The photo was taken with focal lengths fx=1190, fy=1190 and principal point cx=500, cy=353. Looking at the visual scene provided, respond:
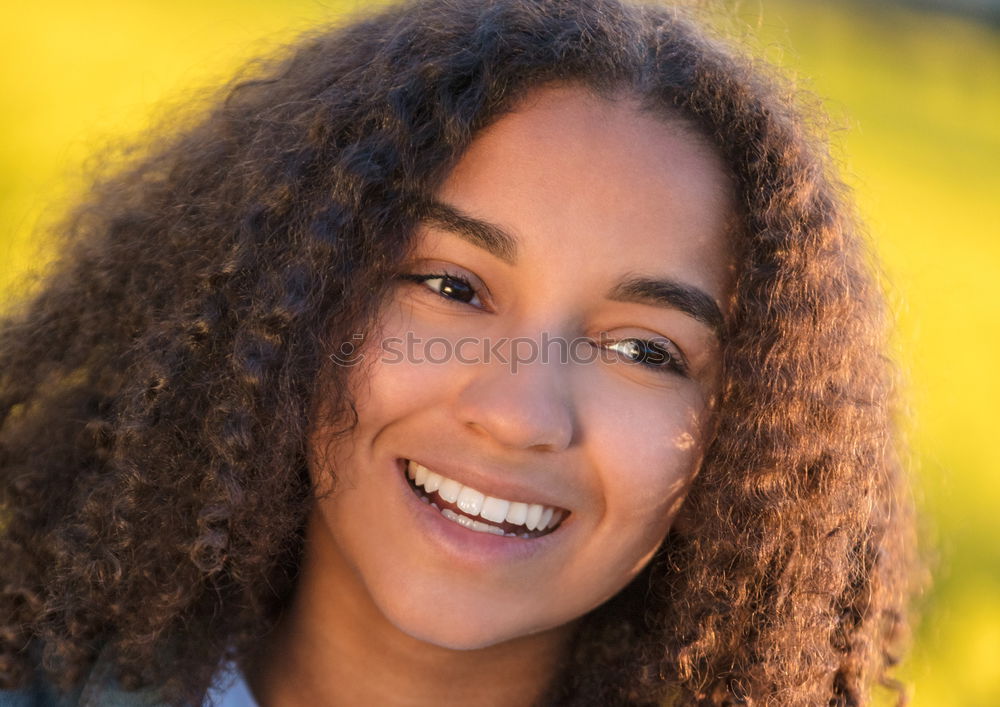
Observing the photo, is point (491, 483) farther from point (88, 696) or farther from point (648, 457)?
point (88, 696)

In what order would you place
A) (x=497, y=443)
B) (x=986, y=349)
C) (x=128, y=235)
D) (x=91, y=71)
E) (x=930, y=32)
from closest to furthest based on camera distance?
(x=497, y=443) < (x=128, y=235) < (x=91, y=71) < (x=986, y=349) < (x=930, y=32)

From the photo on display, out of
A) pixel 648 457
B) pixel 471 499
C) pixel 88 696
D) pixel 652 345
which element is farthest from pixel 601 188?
pixel 88 696

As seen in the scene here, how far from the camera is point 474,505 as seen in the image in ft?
7.06

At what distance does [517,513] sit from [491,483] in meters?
0.09

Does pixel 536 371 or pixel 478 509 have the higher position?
pixel 536 371

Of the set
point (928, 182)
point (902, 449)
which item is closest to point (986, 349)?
point (928, 182)

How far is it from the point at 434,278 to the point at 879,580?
1145mm

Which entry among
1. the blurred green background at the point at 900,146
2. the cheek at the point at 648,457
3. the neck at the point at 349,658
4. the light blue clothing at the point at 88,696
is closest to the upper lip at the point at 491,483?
the cheek at the point at 648,457

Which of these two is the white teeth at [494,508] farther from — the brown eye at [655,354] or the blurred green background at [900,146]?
the blurred green background at [900,146]

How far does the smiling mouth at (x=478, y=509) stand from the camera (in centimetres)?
215

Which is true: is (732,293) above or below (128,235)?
above

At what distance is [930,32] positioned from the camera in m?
7.71

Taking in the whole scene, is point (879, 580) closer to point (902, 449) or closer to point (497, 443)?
point (902, 449)

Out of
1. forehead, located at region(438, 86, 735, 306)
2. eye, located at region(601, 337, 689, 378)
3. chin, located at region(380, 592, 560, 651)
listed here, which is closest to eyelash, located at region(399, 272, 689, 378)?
eye, located at region(601, 337, 689, 378)
